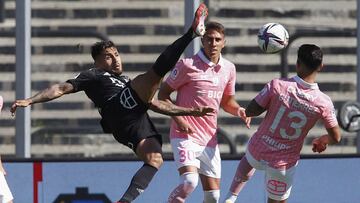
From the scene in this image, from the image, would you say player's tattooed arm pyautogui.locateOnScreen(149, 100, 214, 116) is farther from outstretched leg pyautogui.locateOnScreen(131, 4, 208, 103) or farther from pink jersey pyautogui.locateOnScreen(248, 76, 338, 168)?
pink jersey pyautogui.locateOnScreen(248, 76, 338, 168)

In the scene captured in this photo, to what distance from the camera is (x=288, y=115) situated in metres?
11.1

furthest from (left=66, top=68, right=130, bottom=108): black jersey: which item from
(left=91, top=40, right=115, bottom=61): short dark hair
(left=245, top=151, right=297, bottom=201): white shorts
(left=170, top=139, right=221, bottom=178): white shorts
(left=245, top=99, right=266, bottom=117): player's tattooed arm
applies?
(left=245, top=151, right=297, bottom=201): white shorts

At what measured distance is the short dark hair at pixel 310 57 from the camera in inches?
431

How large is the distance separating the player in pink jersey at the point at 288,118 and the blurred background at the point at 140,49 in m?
3.21

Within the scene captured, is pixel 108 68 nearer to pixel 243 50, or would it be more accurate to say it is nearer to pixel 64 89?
pixel 64 89

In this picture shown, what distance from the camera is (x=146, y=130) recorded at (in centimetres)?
1135

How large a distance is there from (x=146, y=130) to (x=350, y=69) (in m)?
4.69

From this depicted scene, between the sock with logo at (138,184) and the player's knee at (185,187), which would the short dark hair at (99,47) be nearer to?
the sock with logo at (138,184)

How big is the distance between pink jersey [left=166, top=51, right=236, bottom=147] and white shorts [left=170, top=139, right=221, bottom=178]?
6cm

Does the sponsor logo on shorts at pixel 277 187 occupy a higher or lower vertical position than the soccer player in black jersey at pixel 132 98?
lower

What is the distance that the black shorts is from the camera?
36.9 feet

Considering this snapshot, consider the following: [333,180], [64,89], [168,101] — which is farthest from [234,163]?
[64,89]

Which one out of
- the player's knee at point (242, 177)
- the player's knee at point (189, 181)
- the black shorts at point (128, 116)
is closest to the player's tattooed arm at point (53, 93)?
the black shorts at point (128, 116)

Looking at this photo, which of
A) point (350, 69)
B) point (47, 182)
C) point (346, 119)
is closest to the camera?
point (47, 182)
